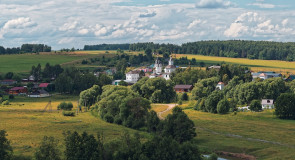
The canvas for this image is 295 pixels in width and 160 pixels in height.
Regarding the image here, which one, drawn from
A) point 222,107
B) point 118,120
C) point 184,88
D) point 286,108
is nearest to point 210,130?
point 118,120

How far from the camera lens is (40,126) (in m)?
72.6

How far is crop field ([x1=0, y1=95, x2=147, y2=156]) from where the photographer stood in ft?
197

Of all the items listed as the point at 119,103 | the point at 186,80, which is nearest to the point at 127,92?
the point at 119,103

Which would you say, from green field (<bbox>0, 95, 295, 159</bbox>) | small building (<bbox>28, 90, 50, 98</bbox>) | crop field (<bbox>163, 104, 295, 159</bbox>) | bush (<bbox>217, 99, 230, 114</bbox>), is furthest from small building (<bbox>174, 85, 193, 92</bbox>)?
crop field (<bbox>163, 104, 295, 159</bbox>)

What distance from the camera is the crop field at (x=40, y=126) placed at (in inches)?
2363

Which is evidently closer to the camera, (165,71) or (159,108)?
(159,108)

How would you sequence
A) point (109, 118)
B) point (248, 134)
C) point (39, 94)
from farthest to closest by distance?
1. point (39, 94)
2. point (109, 118)
3. point (248, 134)

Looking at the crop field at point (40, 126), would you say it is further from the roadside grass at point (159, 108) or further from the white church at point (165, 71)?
the white church at point (165, 71)

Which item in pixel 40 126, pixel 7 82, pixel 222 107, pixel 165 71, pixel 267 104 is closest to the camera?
pixel 40 126

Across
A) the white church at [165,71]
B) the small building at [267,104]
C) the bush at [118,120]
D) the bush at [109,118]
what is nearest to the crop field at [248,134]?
the small building at [267,104]

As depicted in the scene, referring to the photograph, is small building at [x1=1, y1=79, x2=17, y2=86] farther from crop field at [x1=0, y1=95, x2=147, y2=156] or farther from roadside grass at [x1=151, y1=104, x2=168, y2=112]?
roadside grass at [x1=151, y1=104, x2=168, y2=112]

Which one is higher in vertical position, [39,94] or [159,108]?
[159,108]

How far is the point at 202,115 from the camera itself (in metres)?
92.6

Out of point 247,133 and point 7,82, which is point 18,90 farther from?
point 247,133
